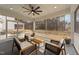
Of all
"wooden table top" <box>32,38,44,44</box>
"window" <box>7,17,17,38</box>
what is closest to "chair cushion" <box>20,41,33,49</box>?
"wooden table top" <box>32,38,44,44</box>

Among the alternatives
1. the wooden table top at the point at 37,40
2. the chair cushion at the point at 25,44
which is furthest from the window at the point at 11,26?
the wooden table top at the point at 37,40

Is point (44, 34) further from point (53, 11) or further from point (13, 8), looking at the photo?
point (13, 8)

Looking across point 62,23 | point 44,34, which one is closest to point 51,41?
point 44,34

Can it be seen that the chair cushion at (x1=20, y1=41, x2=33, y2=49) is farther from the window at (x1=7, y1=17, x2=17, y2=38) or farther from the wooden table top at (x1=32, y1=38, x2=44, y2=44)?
the window at (x1=7, y1=17, x2=17, y2=38)

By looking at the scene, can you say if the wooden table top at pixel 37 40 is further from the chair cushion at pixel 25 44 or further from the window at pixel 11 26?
the window at pixel 11 26

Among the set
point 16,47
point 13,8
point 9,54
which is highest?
point 13,8

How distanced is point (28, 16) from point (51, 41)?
84 centimetres

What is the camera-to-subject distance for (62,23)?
2.64 m

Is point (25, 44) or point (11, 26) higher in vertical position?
point (11, 26)

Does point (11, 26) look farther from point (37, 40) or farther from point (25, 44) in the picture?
point (37, 40)

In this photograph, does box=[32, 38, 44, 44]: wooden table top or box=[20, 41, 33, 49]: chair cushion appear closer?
box=[20, 41, 33, 49]: chair cushion

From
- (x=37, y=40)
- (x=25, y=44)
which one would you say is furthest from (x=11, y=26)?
(x=37, y=40)

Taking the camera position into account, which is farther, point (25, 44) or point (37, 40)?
point (37, 40)
